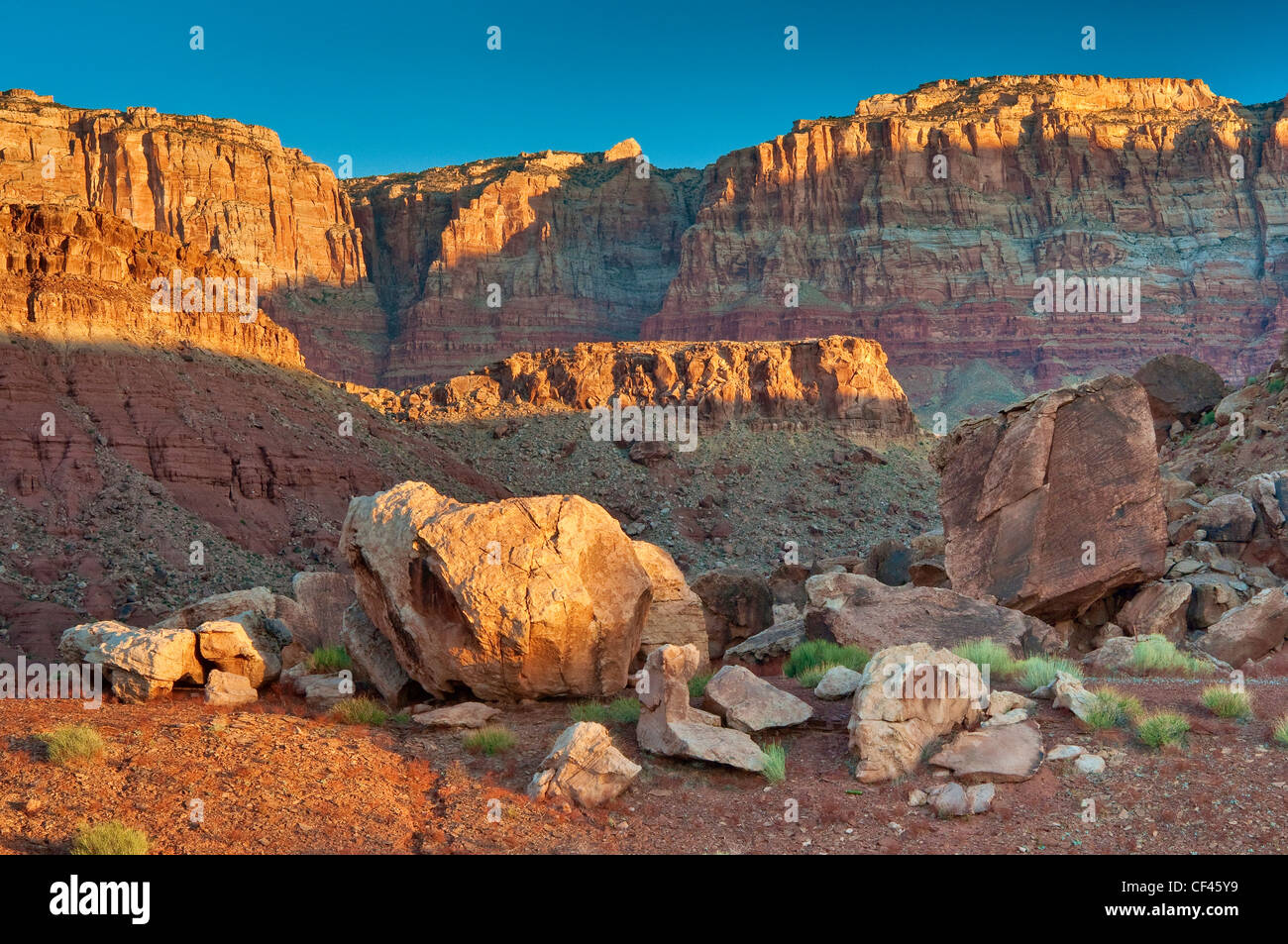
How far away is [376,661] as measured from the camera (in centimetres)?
1220

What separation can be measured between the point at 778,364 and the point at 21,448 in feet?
129

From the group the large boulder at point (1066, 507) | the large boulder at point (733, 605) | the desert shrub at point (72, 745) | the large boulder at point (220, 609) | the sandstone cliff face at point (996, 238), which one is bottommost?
the large boulder at point (733, 605)

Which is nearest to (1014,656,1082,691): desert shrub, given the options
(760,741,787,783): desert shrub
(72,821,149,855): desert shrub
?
(760,741,787,783): desert shrub

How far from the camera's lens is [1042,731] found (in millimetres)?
9344

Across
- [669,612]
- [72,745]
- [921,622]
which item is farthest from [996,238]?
[72,745]

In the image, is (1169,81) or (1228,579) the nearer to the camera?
(1228,579)

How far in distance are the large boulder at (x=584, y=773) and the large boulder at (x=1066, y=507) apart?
8.59 metres

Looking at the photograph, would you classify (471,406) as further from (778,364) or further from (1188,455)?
(1188,455)

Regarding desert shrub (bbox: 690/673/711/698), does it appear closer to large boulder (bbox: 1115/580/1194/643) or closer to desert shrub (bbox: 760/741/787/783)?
desert shrub (bbox: 760/741/787/783)

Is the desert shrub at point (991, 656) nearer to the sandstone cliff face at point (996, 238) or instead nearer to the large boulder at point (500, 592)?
the large boulder at point (500, 592)

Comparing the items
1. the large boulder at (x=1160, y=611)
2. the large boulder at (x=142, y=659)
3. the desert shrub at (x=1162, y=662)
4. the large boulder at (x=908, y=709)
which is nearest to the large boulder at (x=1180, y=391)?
the large boulder at (x=1160, y=611)

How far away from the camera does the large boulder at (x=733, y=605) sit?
20.0m
